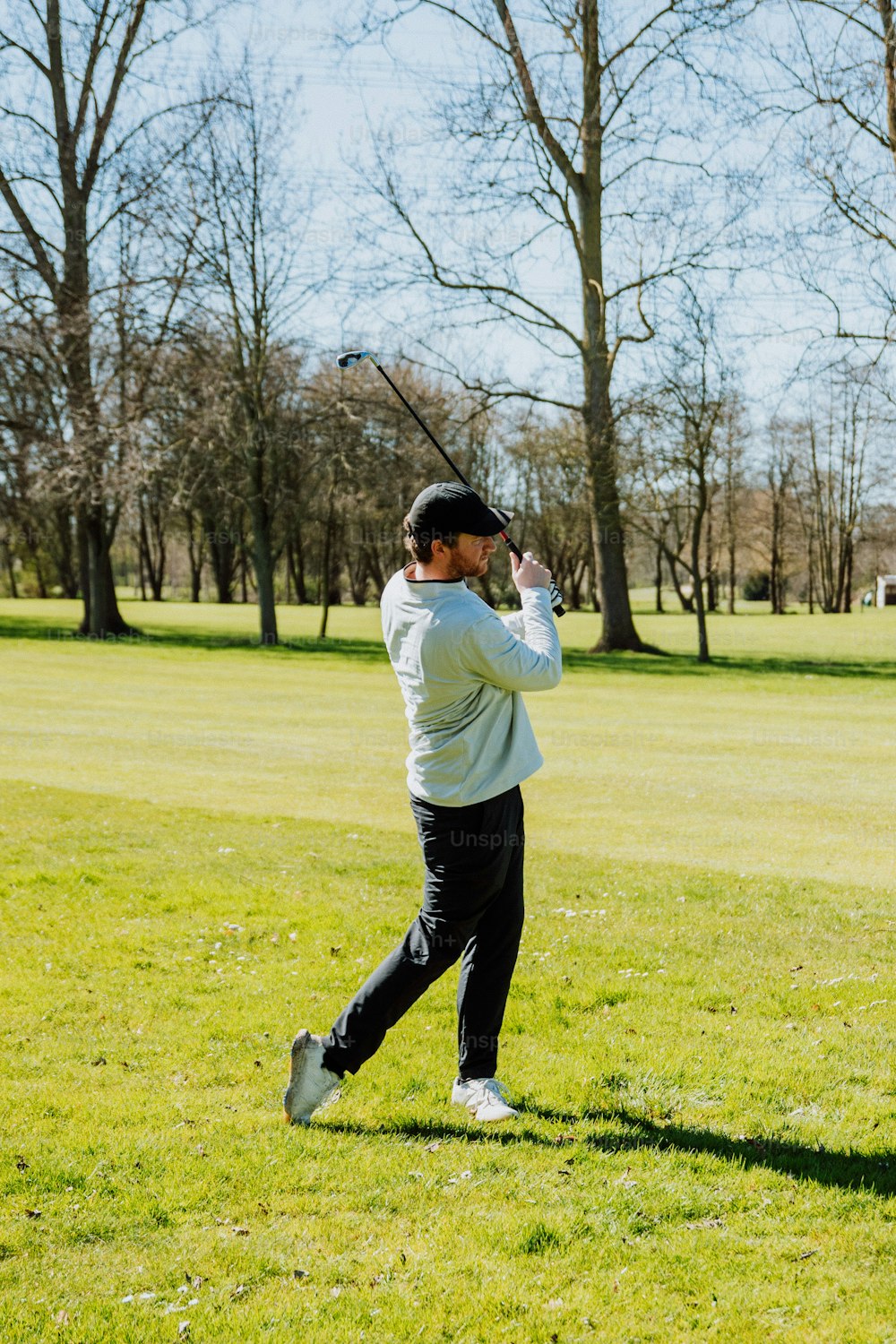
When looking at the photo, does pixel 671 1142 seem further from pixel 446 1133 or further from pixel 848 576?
pixel 848 576

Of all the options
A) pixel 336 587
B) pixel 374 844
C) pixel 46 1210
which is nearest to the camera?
pixel 46 1210

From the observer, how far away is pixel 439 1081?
16.8ft

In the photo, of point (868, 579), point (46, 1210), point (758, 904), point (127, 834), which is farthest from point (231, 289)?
point (868, 579)

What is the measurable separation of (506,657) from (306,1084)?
1777 millimetres

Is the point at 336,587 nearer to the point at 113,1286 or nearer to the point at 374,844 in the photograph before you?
the point at 374,844

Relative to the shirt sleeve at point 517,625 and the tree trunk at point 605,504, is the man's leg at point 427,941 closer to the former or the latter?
the shirt sleeve at point 517,625

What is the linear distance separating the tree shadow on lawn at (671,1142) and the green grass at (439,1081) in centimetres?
2

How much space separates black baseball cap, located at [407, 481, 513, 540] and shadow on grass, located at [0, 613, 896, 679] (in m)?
25.5

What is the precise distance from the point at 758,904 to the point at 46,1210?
17.1 ft

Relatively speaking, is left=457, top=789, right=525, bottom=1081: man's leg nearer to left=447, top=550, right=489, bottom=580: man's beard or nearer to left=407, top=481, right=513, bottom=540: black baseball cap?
left=447, top=550, right=489, bottom=580: man's beard

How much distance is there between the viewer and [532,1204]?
13.1 ft

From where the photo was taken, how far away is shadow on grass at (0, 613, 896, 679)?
105 ft

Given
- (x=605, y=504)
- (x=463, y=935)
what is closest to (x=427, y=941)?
(x=463, y=935)

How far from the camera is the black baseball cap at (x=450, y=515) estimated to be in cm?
453
